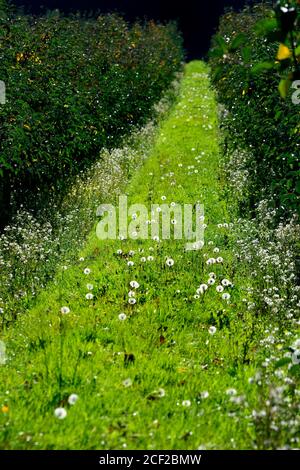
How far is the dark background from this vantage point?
35531mm

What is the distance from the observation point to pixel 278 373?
3576 millimetres

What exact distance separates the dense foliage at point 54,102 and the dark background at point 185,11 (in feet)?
79.5

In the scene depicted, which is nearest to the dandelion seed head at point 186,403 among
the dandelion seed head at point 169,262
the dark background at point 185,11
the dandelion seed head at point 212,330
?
the dandelion seed head at point 212,330

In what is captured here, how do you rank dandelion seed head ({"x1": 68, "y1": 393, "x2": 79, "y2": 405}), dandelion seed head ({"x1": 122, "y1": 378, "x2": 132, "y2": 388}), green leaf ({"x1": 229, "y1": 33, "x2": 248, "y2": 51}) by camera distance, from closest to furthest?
1. green leaf ({"x1": 229, "y1": 33, "x2": 248, "y2": 51})
2. dandelion seed head ({"x1": 68, "y1": 393, "x2": 79, "y2": 405})
3. dandelion seed head ({"x1": 122, "y1": 378, "x2": 132, "y2": 388})

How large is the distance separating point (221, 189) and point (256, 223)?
6.46 feet

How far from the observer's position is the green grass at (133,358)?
11.0 ft

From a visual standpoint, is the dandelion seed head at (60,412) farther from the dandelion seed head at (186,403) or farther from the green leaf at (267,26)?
the green leaf at (267,26)

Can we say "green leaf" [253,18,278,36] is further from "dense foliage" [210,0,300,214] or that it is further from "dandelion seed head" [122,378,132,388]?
"dense foliage" [210,0,300,214]

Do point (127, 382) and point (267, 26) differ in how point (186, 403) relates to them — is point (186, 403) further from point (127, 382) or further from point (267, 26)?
point (267, 26)

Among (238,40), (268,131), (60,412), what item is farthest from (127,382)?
(268,131)

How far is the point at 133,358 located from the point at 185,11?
38.1 m

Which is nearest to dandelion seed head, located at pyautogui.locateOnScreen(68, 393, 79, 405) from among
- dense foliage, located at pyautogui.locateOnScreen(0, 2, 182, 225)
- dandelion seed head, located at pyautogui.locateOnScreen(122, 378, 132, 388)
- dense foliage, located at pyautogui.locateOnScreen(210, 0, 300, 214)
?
dandelion seed head, located at pyautogui.locateOnScreen(122, 378, 132, 388)
